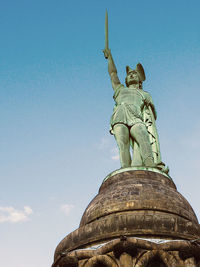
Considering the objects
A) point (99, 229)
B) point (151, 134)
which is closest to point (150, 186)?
point (99, 229)

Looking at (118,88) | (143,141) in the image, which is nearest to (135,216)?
(143,141)

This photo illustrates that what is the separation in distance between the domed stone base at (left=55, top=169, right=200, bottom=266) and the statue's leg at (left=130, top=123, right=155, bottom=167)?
106 centimetres

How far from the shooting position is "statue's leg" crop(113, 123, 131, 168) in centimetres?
1098

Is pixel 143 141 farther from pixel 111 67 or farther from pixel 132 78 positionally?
pixel 111 67

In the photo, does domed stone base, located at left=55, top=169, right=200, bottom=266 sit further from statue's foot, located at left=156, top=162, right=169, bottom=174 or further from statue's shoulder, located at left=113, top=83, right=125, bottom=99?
statue's shoulder, located at left=113, top=83, right=125, bottom=99

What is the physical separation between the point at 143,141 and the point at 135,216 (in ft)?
10.9

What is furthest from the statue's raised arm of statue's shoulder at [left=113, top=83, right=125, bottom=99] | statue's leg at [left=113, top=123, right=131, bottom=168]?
statue's leg at [left=113, top=123, right=131, bottom=168]

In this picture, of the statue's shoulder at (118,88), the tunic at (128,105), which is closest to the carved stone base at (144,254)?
the tunic at (128,105)

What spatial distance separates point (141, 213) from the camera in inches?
316

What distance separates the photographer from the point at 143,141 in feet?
36.0

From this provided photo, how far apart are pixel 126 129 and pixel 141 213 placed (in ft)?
12.2

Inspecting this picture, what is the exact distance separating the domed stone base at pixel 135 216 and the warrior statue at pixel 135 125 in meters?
1.33

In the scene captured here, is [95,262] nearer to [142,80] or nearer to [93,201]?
[93,201]

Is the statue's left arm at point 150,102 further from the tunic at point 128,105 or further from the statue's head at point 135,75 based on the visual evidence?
the statue's head at point 135,75
